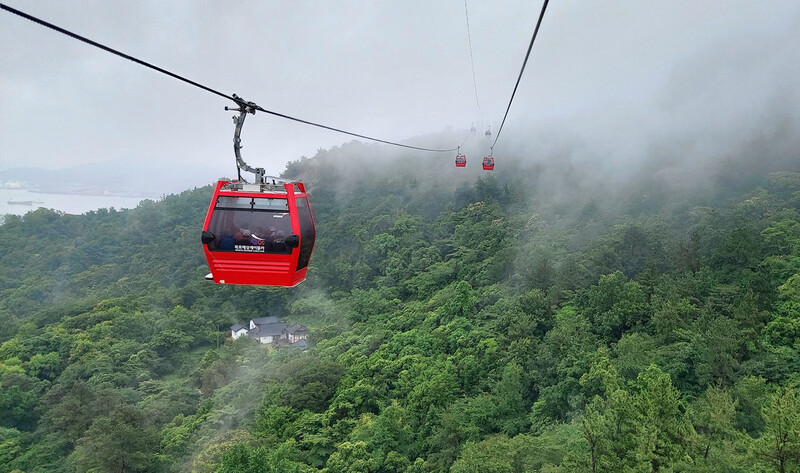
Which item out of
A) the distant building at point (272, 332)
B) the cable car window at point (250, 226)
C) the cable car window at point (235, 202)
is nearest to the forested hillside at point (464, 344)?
the distant building at point (272, 332)

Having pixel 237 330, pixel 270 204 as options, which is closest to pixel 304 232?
pixel 270 204

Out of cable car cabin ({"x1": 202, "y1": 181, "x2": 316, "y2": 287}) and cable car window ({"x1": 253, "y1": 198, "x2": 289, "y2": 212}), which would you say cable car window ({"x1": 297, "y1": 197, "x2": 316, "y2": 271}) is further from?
cable car window ({"x1": 253, "y1": 198, "x2": 289, "y2": 212})

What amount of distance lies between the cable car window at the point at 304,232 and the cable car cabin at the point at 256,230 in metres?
0.01

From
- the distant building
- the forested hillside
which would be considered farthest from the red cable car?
the distant building

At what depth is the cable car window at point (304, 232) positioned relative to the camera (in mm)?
6965

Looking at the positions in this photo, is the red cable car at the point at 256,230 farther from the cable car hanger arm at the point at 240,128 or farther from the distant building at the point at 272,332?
the distant building at the point at 272,332

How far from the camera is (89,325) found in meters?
45.0

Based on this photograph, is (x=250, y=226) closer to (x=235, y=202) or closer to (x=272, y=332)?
(x=235, y=202)

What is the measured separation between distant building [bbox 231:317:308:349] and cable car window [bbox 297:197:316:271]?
36247 mm

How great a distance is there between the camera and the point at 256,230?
682 cm

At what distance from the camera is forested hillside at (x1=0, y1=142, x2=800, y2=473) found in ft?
52.5

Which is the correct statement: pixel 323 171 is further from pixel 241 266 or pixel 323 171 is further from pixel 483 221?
pixel 241 266

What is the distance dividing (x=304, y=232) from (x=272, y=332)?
136ft

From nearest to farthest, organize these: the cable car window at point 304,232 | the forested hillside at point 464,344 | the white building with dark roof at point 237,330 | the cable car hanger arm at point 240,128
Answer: the cable car hanger arm at point 240,128
the cable car window at point 304,232
the forested hillside at point 464,344
the white building with dark roof at point 237,330
